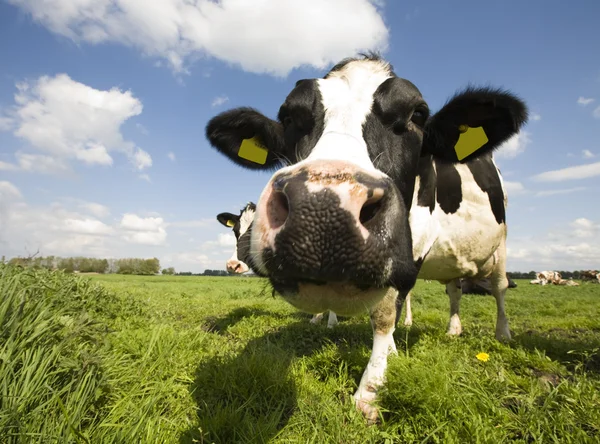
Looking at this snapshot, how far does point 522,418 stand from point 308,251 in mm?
1879

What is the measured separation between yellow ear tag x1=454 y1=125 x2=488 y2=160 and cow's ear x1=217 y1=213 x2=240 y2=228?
392 inches

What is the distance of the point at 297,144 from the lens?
2.72 m

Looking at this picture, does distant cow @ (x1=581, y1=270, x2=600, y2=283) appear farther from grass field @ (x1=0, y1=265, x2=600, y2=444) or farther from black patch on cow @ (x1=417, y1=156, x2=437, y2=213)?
black patch on cow @ (x1=417, y1=156, x2=437, y2=213)

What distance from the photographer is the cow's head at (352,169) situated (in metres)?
1.40

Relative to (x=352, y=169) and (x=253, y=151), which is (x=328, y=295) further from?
(x=253, y=151)

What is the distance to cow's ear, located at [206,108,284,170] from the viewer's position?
12.2 ft

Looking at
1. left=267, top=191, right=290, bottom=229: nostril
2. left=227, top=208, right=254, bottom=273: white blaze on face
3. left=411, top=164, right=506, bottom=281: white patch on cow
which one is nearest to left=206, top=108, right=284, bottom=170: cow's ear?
left=411, top=164, right=506, bottom=281: white patch on cow

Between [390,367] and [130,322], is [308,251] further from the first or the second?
[130,322]

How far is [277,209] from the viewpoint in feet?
4.99

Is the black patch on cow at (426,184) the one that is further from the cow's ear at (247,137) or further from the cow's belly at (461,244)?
the cow's ear at (247,137)

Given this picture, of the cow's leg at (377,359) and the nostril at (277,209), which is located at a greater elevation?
the nostril at (277,209)

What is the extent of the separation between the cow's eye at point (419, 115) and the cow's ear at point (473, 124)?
13.0 inches

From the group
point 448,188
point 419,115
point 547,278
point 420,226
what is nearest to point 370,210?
point 419,115

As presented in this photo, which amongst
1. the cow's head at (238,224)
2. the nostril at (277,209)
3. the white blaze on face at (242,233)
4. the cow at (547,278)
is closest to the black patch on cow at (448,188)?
the nostril at (277,209)
